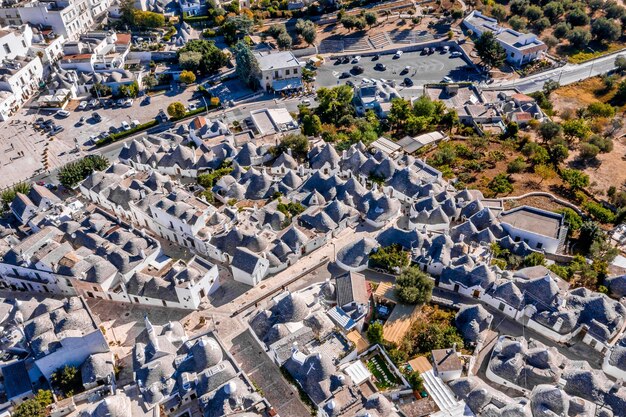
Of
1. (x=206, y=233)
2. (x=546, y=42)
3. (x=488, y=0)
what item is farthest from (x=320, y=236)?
(x=488, y=0)

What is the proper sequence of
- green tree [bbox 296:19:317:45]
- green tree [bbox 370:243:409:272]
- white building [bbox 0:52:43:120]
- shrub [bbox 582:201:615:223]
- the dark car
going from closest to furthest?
green tree [bbox 370:243:409:272] → shrub [bbox 582:201:615:223] → white building [bbox 0:52:43:120] → the dark car → green tree [bbox 296:19:317:45]

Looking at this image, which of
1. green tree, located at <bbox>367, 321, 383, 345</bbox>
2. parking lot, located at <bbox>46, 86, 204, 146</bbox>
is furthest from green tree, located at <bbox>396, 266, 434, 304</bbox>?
parking lot, located at <bbox>46, 86, 204, 146</bbox>

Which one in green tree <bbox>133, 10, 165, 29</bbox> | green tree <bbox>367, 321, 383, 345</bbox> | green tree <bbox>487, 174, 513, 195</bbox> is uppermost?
green tree <bbox>133, 10, 165, 29</bbox>

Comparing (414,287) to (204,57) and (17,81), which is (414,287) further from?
(17,81)

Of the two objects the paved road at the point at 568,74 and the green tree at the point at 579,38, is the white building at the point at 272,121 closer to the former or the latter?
the paved road at the point at 568,74

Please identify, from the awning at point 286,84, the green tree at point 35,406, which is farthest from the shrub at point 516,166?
the green tree at point 35,406

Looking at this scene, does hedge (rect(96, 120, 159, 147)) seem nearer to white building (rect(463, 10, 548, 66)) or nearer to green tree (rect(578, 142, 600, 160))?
green tree (rect(578, 142, 600, 160))
